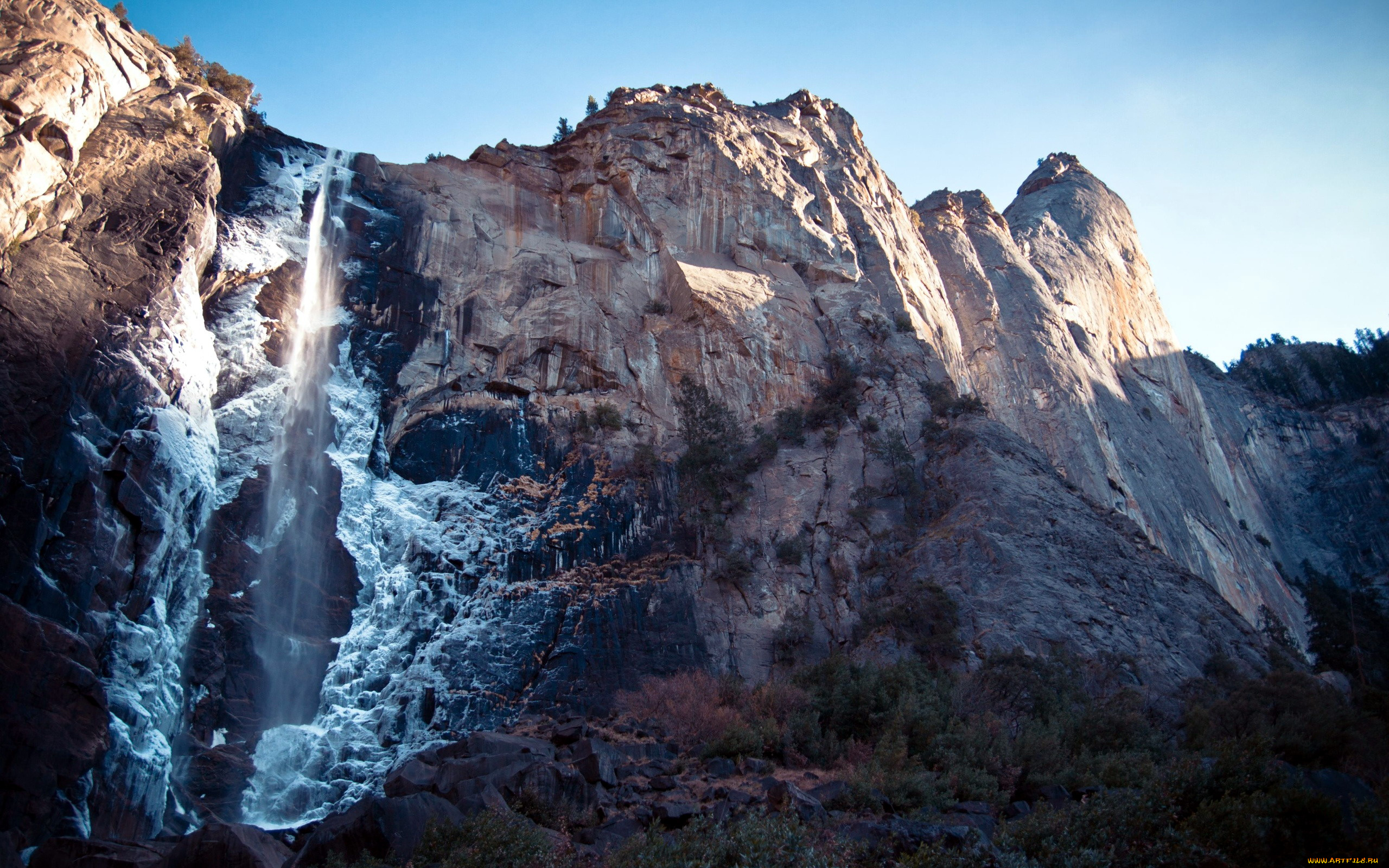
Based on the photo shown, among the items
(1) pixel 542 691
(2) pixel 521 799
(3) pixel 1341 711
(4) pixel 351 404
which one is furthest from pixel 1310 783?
(4) pixel 351 404

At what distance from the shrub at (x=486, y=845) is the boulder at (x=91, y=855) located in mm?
3836

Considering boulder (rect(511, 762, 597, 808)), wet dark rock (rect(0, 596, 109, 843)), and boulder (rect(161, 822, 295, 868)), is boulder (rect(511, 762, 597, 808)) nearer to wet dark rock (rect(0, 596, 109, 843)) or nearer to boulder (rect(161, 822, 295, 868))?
boulder (rect(161, 822, 295, 868))

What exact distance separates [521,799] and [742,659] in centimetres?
1016

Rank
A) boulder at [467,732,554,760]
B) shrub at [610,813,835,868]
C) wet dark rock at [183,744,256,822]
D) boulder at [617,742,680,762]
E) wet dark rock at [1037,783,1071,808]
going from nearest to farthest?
shrub at [610,813,835,868], wet dark rock at [1037,783,1071,808], boulder at [467,732,554,760], wet dark rock at [183,744,256,822], boulder at [617,742,680,762]

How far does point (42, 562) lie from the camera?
16094mm

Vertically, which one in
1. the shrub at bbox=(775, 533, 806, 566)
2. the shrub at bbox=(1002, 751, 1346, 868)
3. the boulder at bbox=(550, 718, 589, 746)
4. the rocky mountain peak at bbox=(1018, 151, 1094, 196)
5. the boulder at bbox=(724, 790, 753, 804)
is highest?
the rocky mountain peak at bbox=(1018, 151, 1094, 196)

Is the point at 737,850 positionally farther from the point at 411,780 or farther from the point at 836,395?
the point at 836,395

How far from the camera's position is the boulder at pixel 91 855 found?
11734 mm

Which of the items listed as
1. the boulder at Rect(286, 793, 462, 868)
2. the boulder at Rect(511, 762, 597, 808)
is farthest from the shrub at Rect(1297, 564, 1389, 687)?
the boulder at Rect(286, 793, 462, 868)

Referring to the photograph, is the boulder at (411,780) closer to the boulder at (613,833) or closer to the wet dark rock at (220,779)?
the boulder at (613,833)

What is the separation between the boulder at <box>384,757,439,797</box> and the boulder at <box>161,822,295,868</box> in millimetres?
2045

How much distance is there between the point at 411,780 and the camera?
1393cm

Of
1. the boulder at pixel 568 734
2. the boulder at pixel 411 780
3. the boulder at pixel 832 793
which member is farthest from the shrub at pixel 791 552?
the boulder at pixel 411 780

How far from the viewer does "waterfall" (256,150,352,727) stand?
1902 centimetres
